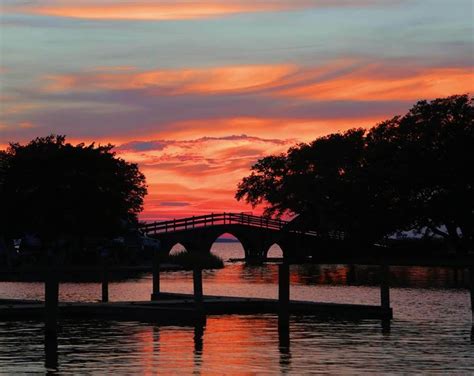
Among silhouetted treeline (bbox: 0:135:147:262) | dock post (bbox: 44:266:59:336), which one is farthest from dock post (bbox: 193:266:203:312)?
silhouetted treeline (bbox: 0:135:147:262)

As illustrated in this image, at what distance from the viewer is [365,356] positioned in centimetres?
3189

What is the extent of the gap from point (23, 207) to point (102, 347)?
68.0 meters

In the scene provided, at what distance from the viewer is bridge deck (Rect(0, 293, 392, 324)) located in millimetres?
41094

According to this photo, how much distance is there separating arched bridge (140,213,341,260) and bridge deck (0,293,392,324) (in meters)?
83.3

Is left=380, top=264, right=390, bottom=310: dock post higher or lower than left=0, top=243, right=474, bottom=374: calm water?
higher

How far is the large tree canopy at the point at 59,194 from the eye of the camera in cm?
9994

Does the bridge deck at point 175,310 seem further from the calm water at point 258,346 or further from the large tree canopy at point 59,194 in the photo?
the large tree canopy at point 59,194

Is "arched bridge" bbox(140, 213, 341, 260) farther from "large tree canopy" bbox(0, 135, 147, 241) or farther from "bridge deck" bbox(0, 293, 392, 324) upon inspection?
"bridge deck" bbox(0, 293, 392, 324)

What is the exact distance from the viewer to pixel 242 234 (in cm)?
14225

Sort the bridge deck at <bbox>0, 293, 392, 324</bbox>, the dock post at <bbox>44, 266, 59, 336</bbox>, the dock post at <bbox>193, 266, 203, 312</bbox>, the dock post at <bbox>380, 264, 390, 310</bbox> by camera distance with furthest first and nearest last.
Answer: the dock post at <bbox>380, 264, 390, 310</bbox> < the bridge deck at <bbox>0, 293, 392, 324</bbox> < the dock post at <bbox>193, 266, 203, 312</bbox> < the dock post at <bbox>44, 266, 59, 336</bbox>

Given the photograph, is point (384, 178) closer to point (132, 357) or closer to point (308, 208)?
point (308, 208)

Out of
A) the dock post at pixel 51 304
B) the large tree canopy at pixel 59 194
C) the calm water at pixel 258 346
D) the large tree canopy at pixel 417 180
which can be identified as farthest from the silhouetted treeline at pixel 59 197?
the dock post at pixel 51 304

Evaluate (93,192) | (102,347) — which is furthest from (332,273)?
(102,347)

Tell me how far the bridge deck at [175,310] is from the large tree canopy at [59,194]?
5340 centimetres
